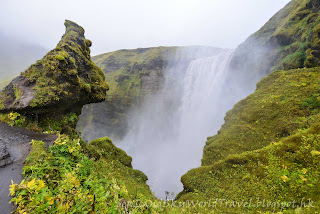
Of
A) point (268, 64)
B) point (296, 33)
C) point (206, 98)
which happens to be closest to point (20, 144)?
point (296, 33)

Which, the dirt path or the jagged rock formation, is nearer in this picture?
the dirt path

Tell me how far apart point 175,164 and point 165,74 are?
31.8 metres

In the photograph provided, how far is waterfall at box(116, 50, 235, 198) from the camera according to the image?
35.1 metres

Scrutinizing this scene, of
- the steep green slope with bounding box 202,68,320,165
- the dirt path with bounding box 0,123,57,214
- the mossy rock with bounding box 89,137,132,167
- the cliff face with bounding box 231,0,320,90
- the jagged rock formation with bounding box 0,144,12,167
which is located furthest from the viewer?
the cliff face with bounding box 231,0,320,90

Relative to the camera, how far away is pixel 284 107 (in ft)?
39.8

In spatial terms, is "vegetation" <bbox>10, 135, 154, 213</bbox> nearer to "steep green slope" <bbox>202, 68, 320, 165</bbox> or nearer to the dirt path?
the dirt path

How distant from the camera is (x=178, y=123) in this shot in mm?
47312

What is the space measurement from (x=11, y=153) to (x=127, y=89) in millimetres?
50663

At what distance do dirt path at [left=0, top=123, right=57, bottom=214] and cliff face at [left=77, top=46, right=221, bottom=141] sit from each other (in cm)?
4662

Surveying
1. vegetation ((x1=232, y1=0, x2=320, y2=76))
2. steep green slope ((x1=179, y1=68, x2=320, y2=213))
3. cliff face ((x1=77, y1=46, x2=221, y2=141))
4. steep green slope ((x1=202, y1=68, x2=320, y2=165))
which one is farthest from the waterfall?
steep green slope ((x1=179, y1=68, x2=320, y2=213))

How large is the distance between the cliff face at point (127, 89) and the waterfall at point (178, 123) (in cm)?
337

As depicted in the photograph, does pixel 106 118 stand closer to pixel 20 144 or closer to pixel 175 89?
pixel 175 89

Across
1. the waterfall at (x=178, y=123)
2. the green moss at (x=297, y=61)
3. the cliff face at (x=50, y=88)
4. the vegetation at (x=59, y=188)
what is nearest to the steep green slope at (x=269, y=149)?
the green moss at (x=297, y=61)

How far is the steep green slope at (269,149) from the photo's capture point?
6445mm
